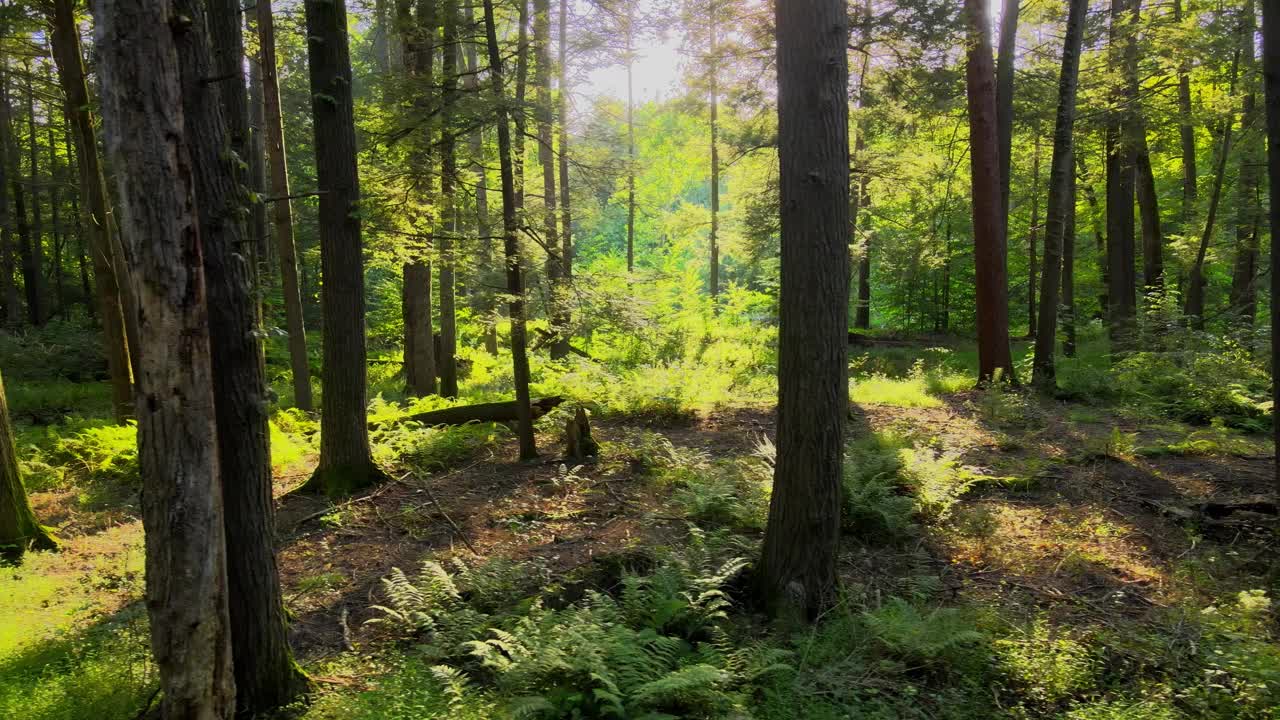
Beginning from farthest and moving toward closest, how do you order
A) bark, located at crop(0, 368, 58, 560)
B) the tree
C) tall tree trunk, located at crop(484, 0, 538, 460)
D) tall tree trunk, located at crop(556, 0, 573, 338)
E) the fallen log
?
the fallen log
tall tree trunk, located at crop(556, 0, 573, 338)
tall tree trunk, located at crop(484, 0, 538, 460)
bark, located at crop(0, 368, 58, 560)
the tree

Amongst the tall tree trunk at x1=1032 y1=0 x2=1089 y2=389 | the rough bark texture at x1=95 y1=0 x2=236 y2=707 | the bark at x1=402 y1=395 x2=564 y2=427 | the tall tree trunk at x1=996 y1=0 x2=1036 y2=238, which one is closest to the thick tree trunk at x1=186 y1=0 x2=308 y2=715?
the rough bark texture at x1=95 y1=0 x2=236 y2=707

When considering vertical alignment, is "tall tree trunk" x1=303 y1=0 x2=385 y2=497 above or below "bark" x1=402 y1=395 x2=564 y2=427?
above

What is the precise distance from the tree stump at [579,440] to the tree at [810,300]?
4.49m

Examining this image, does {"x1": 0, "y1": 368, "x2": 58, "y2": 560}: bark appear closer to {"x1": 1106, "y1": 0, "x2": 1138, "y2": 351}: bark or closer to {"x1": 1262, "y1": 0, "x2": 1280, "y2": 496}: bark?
{"x1": 1262, "y1": 0, "x2": 1280, "y2": 496}: bark

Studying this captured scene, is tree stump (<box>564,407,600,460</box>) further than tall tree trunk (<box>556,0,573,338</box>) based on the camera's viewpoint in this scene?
Yes

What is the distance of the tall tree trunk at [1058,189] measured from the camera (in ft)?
38.7

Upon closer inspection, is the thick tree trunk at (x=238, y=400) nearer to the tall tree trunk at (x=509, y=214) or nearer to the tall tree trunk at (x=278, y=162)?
the tall tree trunk at (x=509, y=214)

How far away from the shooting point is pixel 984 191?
12172 mm

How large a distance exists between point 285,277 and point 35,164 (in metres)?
21.2

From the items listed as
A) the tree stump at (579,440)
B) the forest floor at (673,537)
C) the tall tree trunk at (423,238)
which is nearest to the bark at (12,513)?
the forest floor at (673,537)

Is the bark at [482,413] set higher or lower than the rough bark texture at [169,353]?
lower

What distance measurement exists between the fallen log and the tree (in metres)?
5.61

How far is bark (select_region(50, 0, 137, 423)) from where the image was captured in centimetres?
865

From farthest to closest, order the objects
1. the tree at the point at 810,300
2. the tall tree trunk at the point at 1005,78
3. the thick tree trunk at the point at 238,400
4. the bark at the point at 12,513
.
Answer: the tall tree trunk at the point at 1005,78 < the bark at the point at 12,513 < the tree at the point at 810,300 < the thick tree trunk at the point at 238,400
